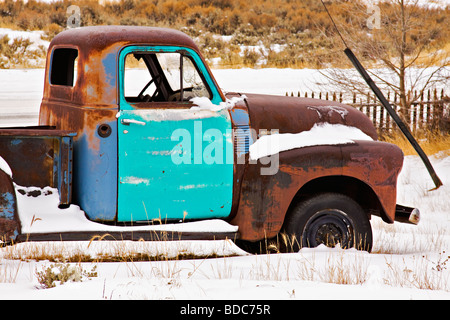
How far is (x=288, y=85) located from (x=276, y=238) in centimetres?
1489

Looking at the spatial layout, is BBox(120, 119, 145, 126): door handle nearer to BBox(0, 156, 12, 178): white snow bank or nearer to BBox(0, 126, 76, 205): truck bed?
BBox(0, 126, 76, 205): truck bed

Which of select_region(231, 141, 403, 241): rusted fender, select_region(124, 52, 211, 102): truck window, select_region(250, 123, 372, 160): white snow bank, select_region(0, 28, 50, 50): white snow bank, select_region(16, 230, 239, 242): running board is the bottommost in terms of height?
select_region(16, 230, 239, 242): running board

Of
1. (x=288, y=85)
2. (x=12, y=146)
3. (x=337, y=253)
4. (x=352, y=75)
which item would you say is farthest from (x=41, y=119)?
(x=288, y=85)

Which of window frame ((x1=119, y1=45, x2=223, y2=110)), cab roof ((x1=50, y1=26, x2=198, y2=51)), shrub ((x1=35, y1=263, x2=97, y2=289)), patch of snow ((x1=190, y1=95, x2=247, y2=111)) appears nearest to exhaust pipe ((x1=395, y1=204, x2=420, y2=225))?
patch of snow ((x1=190, y1=95, x2=247, y2=111))

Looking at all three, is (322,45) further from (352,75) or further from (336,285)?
(336,285)

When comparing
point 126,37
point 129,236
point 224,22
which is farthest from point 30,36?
point 129,236

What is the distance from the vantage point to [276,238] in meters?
5.24

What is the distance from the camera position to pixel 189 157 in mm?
4828

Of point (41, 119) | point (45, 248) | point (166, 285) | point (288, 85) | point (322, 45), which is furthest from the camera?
point (322, 45)

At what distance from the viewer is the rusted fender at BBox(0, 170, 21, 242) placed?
449 centimetres

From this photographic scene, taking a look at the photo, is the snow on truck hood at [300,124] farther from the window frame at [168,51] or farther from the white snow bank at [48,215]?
the white snow bank at [48,215]

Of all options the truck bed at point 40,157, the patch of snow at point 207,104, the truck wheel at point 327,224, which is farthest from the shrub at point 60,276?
the truck wheel at point 327,224

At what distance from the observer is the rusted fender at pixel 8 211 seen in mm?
4492

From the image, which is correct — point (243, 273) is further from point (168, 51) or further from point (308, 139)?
point (168, 51)
